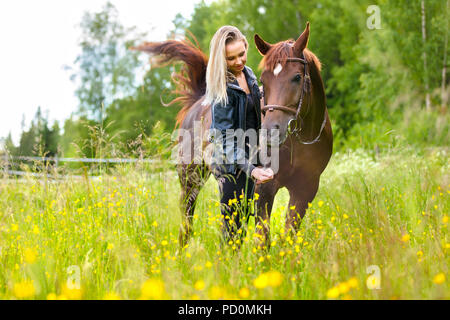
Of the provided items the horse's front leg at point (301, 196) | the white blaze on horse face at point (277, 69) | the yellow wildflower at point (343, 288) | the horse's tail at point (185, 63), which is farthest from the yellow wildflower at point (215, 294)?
the horse's tail at point (185, 63)

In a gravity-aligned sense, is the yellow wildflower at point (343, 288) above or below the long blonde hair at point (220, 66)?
below

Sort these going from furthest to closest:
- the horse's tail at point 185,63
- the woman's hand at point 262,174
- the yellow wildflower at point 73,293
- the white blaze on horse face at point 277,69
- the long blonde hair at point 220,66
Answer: the horse's tail at point 185,63 < the white blaze on horse face at point 277,69 < the long blonde hair at point 220,66 < the woman's hand at point 262,174 < the yellow wildflower at point 73,293

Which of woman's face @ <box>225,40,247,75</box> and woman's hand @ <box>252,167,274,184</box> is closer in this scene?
woman's hand @ <box>252,167,274,184</box>

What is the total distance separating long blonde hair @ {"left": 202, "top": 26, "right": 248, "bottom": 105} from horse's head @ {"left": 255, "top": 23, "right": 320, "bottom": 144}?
444 millimetres

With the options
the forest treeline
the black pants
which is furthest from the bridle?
the forest treeline

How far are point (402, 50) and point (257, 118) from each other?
1446 centimetres

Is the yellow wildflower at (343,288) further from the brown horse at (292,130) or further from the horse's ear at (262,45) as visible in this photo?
the horse's ear at (262,45)

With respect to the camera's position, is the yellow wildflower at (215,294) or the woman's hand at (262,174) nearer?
the yellow wildflower at (215,294)

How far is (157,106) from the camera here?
933 inches

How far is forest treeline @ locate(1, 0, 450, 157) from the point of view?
14617 mm

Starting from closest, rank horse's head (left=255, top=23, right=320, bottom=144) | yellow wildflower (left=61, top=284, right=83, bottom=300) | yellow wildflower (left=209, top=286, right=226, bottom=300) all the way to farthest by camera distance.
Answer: yellow wildflower (left=209, top=286, right=226, bottom=300) < yellow wildflower (left=61, top=284, right=83, bottom=300) < horse's head (left=255, top=23, right=320, bottom=144)

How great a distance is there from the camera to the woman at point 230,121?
299 cm

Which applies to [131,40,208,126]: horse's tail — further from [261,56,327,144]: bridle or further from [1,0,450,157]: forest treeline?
[1,0,450,157]: forest treeline
